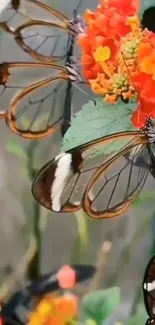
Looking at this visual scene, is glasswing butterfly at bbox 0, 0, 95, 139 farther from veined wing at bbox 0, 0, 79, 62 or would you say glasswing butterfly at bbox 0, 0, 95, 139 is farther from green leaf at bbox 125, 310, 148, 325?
green leaf at bbox 125, 310, 148, 325

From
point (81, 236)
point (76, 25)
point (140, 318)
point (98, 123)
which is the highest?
point (76, 25)

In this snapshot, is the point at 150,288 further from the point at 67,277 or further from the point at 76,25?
the point at 76,25

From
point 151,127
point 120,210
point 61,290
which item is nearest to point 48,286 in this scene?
point 61,290

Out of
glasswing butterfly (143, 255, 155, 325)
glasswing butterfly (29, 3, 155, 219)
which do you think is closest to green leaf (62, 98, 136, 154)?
glasswing butterfly (29, 3, 155, 219)

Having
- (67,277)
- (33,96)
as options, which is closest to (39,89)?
(33,96)

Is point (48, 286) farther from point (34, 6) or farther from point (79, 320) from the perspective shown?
point (34, 6)

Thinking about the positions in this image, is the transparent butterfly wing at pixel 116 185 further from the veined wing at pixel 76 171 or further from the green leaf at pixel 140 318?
the green leaf at pixel 140 318

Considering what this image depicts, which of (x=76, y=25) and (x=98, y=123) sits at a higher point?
(x=76, y=25)
